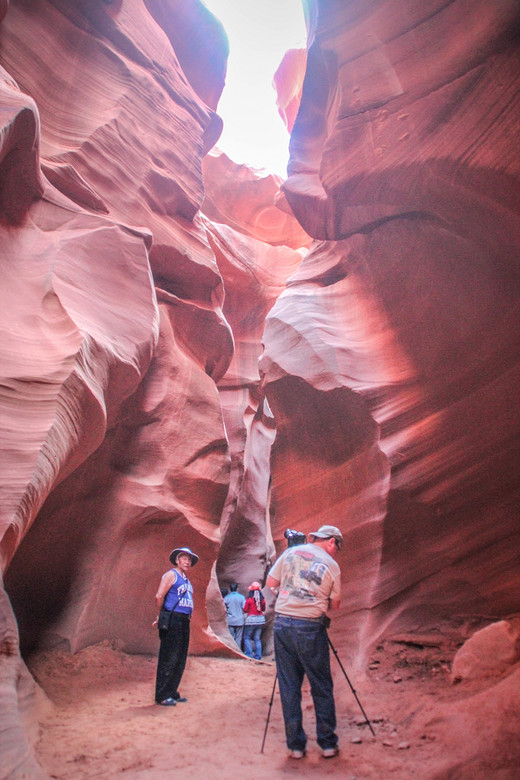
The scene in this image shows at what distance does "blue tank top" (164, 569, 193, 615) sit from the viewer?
5.18m

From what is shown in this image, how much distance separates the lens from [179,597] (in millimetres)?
5223

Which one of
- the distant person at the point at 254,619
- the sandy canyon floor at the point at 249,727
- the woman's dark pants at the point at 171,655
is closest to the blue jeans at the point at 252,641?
the distant person at the point at 254,619

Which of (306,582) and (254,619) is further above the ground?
→ (306,582)

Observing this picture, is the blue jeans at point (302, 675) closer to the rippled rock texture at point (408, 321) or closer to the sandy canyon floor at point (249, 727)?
the sandy canyon floor at point (249, 727)

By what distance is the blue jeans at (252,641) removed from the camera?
1065 centimetres

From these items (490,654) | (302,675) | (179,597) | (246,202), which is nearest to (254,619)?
(179,597)

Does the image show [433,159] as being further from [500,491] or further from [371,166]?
[500,491]

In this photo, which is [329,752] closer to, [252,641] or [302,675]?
[302,675]

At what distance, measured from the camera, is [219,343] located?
10367 millimetres

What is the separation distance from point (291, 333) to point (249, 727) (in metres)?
5.56

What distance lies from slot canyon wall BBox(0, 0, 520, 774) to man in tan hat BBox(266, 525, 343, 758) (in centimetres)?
179

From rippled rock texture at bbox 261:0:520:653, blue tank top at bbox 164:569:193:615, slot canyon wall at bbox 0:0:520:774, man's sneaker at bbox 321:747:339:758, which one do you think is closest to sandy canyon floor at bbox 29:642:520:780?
man's sneaker at bbox 321:747:339:758

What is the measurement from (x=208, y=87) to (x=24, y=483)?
42.2ft

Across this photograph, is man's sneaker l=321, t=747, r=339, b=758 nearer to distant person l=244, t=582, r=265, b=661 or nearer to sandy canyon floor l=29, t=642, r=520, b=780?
sandy canyon floor l=29, t=642, r=520, b=780
